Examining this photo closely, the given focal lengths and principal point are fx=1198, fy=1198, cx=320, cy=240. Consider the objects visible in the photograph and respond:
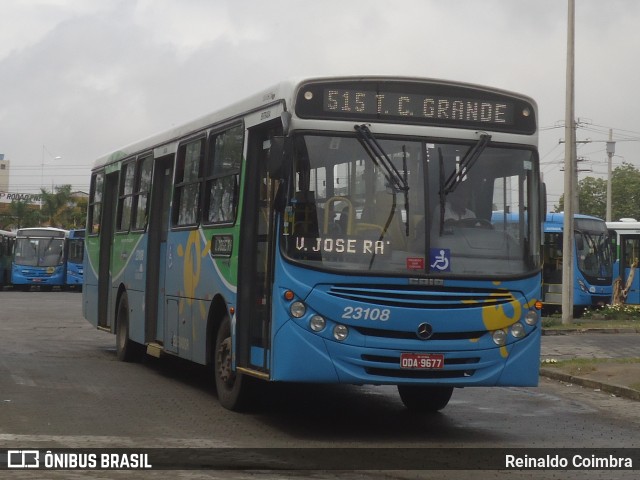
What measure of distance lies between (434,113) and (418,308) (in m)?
1.89

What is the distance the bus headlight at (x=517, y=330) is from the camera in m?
11.2

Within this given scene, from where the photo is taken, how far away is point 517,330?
36.8 ft

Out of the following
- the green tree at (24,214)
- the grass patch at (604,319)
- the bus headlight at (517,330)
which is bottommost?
the grass patch at (604,319)

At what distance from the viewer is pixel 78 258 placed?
5931 cm

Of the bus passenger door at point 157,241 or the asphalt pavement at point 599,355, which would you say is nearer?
the bus passenger door at point 157,241

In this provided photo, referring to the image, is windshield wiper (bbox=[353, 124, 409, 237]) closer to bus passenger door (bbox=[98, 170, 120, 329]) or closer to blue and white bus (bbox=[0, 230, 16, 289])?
bus passenger door (bbox=[98, 170, 120, 329])

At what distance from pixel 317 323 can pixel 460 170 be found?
198 centimetres

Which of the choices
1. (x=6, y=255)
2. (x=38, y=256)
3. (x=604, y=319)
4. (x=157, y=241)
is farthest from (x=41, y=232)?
(x=157, y=241)

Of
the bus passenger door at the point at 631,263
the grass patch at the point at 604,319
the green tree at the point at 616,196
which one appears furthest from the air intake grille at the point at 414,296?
the green tree at the point at 616,196

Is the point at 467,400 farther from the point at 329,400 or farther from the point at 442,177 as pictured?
the point at 442,177

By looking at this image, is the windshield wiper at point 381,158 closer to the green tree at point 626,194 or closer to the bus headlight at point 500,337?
the bus headlight at point 500,337

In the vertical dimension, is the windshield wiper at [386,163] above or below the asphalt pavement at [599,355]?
above

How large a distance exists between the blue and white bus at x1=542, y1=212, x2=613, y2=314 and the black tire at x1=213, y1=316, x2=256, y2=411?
87.1 feet

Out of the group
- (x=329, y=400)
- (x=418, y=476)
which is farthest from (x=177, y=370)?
(x=418, y=476)
